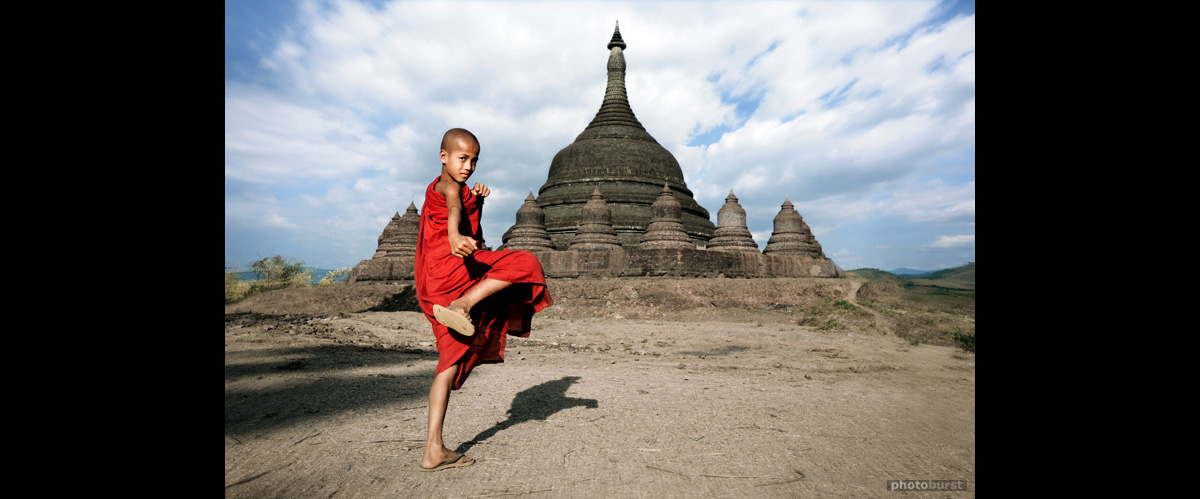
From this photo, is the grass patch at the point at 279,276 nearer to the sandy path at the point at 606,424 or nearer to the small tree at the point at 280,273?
the small tree at the point at 280,273

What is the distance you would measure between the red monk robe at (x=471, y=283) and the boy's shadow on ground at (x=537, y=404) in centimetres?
46

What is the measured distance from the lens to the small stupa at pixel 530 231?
13.1 meters

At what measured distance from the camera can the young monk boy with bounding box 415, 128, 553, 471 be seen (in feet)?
6.78

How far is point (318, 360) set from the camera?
456 centimetres

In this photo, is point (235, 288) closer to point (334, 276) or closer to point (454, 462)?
point (334, 276)

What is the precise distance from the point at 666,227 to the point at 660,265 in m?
1.81

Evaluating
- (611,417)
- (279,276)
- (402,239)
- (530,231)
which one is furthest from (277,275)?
(611,417)

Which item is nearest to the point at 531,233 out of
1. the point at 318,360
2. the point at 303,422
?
the point at 318,360

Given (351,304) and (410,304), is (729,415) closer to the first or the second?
(410,304)

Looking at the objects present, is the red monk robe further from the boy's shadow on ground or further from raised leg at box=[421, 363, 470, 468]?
the boy's shadow on ground

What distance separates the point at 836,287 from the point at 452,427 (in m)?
9.32

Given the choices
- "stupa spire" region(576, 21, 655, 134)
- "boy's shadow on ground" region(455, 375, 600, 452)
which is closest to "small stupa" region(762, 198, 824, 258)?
"stupa spire" region(576, 21, 655, 134)

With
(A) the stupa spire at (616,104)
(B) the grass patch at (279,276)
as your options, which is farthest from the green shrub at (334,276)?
(A) the stupa spire at (616,104)

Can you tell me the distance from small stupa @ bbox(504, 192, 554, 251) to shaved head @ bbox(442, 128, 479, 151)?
10514 millimetres
